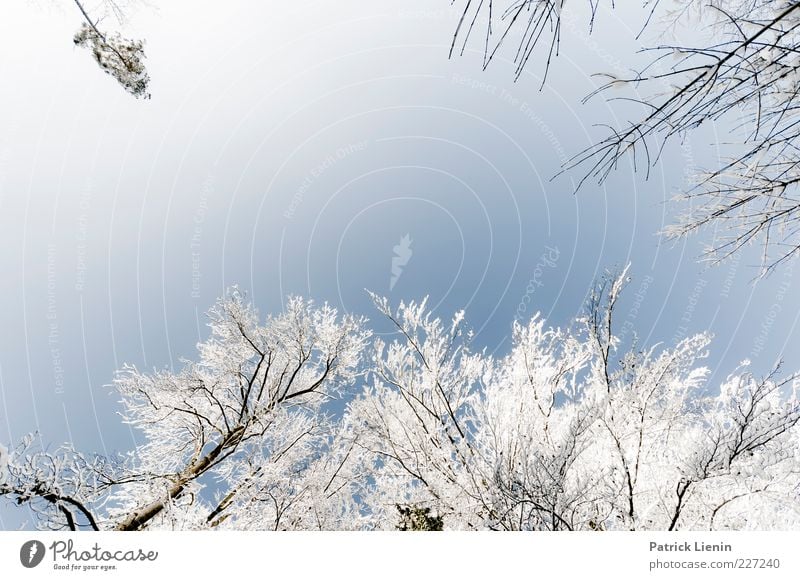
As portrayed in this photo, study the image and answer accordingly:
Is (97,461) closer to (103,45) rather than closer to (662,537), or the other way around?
(103,45)

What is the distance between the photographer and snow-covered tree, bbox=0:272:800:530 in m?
2.60

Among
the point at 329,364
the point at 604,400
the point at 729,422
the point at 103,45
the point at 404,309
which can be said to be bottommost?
the point at 729,422

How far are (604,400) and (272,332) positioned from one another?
3891 mm

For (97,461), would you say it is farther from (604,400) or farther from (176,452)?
(604,400)

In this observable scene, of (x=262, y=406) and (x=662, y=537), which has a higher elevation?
(x=262, y=406)

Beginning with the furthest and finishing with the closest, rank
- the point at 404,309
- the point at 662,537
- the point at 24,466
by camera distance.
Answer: the point at 404,309
the point at 24,466
the point at 662,537

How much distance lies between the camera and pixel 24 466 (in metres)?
2.89

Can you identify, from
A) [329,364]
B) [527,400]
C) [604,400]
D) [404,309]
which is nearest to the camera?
[604,400]

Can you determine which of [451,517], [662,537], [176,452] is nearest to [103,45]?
[176,452]

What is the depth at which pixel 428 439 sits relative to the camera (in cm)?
384

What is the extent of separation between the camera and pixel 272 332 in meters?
5.10

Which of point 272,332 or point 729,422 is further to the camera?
point 272,332

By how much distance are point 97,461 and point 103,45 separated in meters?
3.56

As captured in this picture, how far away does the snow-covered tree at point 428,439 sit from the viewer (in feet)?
8.53
